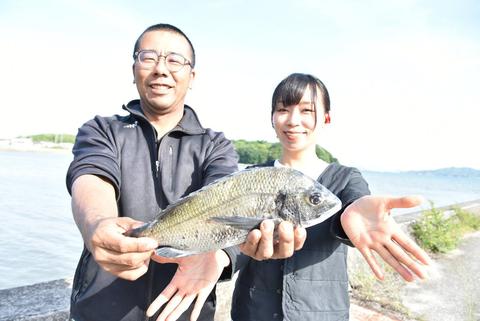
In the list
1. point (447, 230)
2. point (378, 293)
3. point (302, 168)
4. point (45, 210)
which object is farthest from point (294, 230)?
point (45, 210)

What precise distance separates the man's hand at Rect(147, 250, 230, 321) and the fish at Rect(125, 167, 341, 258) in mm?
164

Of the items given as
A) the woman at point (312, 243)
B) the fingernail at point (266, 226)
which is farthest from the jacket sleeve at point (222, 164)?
the fingernail at point (266, 226)

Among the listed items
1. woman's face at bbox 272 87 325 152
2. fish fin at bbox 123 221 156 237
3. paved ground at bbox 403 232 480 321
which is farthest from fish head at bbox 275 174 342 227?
paved ground at bbox 403 232 480 321

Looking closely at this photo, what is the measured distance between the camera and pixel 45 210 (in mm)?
13969

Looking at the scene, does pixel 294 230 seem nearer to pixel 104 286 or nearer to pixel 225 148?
pixel 225 148

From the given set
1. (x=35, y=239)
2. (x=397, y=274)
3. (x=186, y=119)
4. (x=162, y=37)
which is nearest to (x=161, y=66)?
(x=162, y=37)

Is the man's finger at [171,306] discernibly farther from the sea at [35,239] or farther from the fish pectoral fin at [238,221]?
the sea at [35,239]

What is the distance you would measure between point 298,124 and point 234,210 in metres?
1.23

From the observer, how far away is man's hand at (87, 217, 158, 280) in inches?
68.9

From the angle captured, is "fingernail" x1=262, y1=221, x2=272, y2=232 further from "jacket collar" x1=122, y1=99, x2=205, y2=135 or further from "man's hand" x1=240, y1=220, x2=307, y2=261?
"jacket collar" x1=122, y1=99, x2=205, y2=135

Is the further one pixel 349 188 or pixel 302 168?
pixel 302 168

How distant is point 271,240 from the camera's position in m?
2.27

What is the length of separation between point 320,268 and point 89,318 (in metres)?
1.65

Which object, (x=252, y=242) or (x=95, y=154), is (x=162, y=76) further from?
(x=252, y=242)
